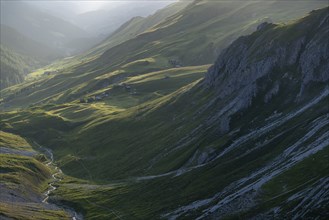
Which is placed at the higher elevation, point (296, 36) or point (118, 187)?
point (296, 36)

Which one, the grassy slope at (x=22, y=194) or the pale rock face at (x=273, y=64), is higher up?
the pale rock face at (x=273, y=64)

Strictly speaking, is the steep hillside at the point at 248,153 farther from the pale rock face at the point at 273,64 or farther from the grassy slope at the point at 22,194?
the grassy slope at the point at 22,194

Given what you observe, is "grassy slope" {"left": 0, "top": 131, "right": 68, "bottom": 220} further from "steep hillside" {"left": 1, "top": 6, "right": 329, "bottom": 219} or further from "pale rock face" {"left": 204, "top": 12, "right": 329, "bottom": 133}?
"pale rock face" {"left": 204, "top": 12, "right": 329, "bottom": 133}

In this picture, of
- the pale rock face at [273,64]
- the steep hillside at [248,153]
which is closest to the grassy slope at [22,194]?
the steep hillside at [248,153]

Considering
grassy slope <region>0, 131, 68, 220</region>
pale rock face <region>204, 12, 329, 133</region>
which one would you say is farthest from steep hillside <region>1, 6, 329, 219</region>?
grassy slope <region>0, 131, 68, 220</region>

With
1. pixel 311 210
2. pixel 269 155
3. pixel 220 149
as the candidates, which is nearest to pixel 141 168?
pixel 220 149

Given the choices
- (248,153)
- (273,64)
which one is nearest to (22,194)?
(248,153)

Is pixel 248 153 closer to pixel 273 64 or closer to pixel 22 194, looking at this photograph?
pixel 273 64

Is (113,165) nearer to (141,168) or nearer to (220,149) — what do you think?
(141,168)
